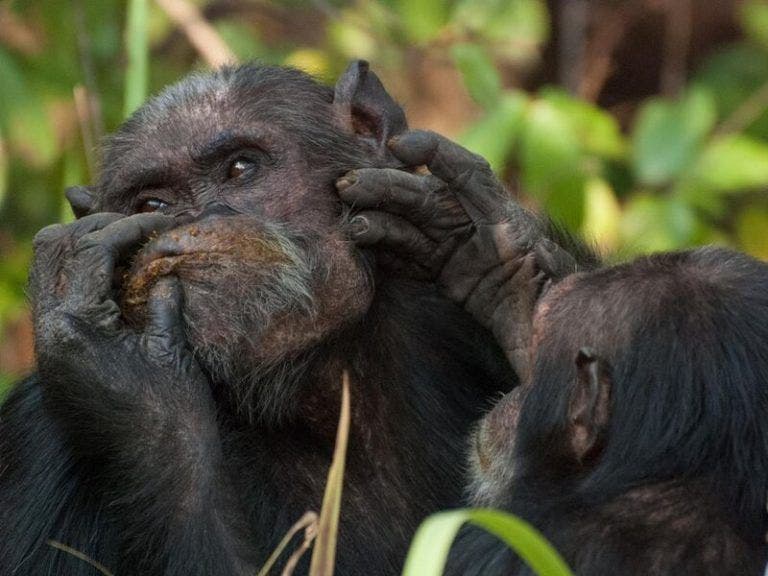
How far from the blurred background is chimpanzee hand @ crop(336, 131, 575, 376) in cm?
78

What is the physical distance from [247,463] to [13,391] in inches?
28.6

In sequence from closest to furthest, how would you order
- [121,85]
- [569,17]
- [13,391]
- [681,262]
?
[681,262] < [13,391] < [121,85] < [569,17]

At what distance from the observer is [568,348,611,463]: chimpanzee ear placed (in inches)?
147

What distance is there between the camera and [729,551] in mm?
3492

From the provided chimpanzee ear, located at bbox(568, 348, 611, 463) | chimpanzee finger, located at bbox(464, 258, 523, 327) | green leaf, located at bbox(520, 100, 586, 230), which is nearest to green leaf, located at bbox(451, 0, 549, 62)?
green leaf, located at bbox(520, 100, 586, 230)

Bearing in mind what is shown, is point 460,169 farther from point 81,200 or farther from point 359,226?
point 81,200

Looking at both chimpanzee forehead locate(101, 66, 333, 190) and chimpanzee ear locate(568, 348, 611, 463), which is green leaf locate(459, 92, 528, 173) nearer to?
chimpanzee forehead locate(101, 66, 333, 190)

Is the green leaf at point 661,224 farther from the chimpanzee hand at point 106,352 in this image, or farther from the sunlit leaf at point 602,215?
the chimpanzee hand at point 106,352

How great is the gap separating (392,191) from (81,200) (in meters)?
0.94

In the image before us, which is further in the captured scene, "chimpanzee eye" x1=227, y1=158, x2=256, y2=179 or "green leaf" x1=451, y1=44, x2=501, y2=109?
"green leaf" x1=451, y1=44, x2=501, y2=109

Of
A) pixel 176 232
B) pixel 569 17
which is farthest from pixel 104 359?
pixel 569 17

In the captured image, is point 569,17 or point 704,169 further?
point 569,17

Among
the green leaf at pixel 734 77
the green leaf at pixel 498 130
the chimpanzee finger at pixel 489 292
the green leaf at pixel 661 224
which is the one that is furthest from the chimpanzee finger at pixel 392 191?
the green leaf at pixel 734 77

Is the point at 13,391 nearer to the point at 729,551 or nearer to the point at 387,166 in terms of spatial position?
the point at 387,166
